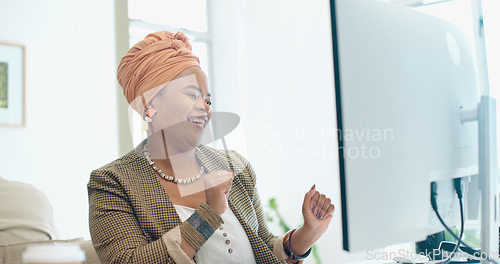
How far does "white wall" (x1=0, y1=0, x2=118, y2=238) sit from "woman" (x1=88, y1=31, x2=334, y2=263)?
5.19ft

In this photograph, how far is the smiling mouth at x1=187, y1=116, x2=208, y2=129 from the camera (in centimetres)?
118

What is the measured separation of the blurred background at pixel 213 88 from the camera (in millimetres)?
2584

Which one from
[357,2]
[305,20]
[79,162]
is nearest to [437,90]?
[357,2]

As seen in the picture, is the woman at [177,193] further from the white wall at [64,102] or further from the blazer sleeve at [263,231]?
the white wall at [64,102]

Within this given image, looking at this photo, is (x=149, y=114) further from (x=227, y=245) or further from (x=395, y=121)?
(x=395, y=121)

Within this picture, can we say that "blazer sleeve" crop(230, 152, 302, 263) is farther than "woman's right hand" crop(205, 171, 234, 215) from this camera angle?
Yes

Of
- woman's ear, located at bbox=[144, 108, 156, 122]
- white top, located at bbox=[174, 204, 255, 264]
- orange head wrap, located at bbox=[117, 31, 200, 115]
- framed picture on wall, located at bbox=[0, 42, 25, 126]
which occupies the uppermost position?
framed picture on wall, located at bbox=[0, 42, 25, 126]

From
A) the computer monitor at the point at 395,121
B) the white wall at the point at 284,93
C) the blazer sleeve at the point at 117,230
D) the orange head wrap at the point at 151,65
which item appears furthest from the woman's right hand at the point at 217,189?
the white wall at the point at 284,93

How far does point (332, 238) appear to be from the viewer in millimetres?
3123

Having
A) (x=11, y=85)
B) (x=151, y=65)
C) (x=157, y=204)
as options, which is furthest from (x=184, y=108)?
(x=11, y=85)

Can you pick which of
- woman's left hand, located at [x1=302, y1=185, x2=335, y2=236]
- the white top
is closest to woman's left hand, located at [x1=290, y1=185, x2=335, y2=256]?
woman's left hand, located at [x1=302, y1=185, x2=335, y2=236]

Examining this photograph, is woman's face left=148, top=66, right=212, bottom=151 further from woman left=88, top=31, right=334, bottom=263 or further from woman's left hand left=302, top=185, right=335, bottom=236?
woman's left hand left=302, top=185, right=335, bottom=236

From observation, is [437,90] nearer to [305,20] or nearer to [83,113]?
[83,113]

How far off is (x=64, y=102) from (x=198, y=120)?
71.8 inches
